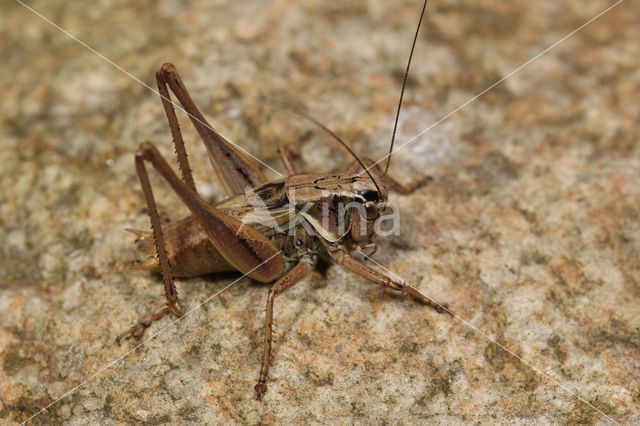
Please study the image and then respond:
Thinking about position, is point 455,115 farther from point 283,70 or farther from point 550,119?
point 283,70

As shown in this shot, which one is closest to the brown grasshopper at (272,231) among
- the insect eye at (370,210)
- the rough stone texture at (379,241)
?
the insect eye at (370,210)

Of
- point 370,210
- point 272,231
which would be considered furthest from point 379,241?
point 272,231

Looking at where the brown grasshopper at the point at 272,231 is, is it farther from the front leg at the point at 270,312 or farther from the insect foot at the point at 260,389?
the insect foot at the point at 260,389

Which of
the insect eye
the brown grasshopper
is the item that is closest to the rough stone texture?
the brown grasshopper

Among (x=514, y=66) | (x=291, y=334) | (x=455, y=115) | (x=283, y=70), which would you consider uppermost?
(x=514, y=66)

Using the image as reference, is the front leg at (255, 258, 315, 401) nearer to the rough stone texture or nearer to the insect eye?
the rough stone texture

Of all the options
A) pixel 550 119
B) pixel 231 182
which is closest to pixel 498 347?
pixel 231 182
